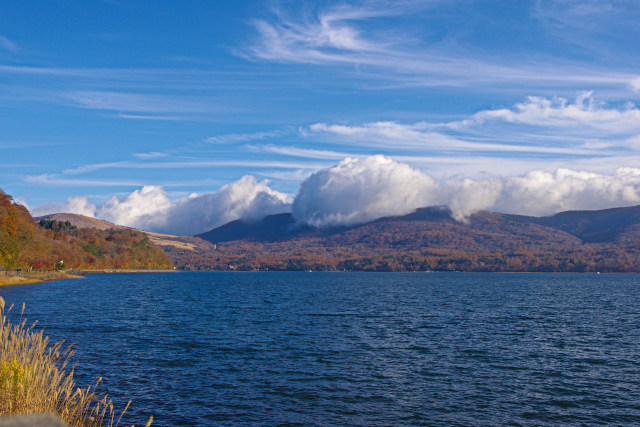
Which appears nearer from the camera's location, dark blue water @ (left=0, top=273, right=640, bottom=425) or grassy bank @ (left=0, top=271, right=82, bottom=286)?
dark blue water @ (left=0, top=273, right=640, bottom=425)

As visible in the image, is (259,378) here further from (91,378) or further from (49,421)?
(49,421)

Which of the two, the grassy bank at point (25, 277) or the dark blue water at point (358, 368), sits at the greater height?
the dark blue water at point (358, 368)

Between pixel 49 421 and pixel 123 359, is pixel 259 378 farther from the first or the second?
pixel 49 421

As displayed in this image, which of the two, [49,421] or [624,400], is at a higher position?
[49,421]

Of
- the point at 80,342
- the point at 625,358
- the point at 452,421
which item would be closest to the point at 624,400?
the point at 452,421

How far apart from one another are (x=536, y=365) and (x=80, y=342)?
41.2m

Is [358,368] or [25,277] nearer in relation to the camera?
[358,368]

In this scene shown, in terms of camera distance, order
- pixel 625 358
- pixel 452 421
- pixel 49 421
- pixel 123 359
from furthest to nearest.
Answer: pixel 625 358 < pixel 123 359 < pixel 452 421 < pixel 49 421

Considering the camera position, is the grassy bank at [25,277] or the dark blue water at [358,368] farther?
the grassy bank at [25,277]

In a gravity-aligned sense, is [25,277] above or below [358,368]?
below

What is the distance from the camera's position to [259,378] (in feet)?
115

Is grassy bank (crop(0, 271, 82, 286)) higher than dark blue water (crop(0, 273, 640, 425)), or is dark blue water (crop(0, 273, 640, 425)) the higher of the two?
dark blue water (crop(0, 273, 640, 425))

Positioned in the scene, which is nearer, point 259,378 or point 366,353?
point 259,378

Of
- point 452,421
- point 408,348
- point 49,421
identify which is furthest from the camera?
point 408,348
